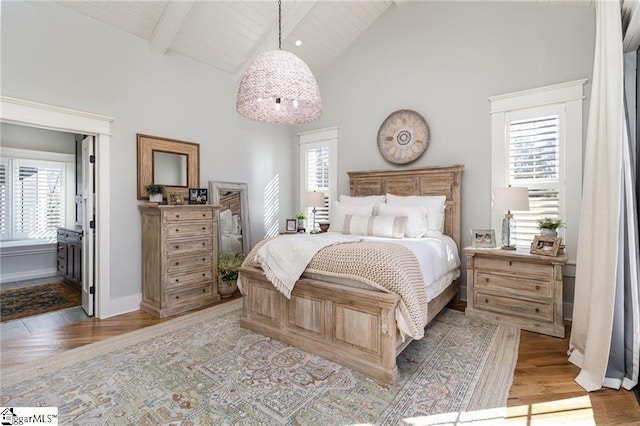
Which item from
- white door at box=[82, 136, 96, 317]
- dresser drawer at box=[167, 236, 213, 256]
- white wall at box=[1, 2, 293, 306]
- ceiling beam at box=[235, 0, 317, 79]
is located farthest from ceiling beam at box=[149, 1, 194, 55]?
dresser drawer at box=[167, 236, 213, 256]

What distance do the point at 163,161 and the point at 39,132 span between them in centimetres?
315

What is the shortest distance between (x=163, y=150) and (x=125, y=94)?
2.40 ft

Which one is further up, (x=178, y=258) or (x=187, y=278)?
(x=178, y=258)

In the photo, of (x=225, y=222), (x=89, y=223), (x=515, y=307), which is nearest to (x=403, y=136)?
(x=515, y=307)

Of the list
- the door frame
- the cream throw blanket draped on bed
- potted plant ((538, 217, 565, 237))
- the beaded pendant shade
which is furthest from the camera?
the door frame

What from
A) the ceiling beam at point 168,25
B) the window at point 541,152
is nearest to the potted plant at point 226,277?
the ceiling beam at point 168,25

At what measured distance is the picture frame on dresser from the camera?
2.93 m

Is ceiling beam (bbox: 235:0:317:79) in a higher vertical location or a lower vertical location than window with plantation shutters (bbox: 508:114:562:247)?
higher

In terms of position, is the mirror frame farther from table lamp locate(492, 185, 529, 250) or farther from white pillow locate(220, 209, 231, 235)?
table lamp locate(492, 185, 529, 250)

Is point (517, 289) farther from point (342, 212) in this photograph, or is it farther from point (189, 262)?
point (189, 262)

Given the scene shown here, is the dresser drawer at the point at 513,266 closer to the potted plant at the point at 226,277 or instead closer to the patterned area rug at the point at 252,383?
the patterned area rug at the point at 252,383

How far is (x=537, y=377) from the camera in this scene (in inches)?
86.7

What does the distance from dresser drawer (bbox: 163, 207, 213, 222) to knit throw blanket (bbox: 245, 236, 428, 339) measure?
6.16 ft

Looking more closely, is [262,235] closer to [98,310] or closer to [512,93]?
[98,310]
